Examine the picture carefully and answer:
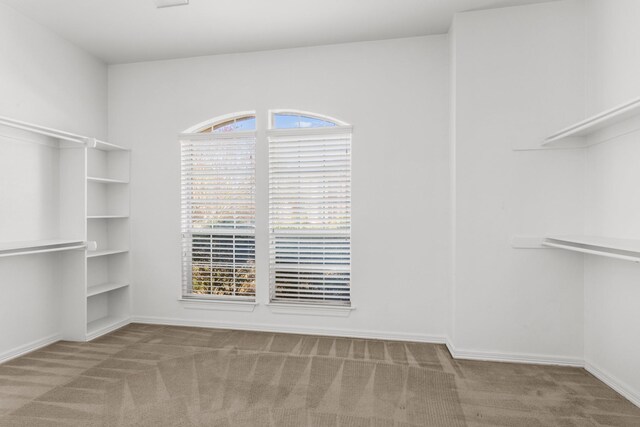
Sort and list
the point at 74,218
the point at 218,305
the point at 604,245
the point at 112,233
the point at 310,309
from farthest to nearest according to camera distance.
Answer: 1. the point at 112,233
2. the point at 218,305
3. the point at 310,309
4. the point at 74,218
5. the point at 604,245

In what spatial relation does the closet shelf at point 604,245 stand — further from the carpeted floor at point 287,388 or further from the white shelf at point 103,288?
the white shelf at point 103,288

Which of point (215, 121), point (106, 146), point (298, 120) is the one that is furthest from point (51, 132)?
point (298, 120)

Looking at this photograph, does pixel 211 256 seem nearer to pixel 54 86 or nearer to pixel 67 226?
pixel 67 226

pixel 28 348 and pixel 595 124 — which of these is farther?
pixel 28 348

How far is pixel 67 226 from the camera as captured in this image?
3.54 metres

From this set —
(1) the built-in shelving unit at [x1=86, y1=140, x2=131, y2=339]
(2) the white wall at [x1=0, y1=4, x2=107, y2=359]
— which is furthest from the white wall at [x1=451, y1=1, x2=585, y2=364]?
(2) the white wall at [x1=0, y1=4, x2=107, y2=359]

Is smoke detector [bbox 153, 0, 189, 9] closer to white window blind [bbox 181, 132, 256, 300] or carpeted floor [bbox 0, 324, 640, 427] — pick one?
white window blind [bbox 181, 132, 256, 300]

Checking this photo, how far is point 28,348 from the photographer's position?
10.8ft

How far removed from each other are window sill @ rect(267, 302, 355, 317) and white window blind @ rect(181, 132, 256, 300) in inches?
13.6

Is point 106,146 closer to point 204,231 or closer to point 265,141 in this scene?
point 204,231

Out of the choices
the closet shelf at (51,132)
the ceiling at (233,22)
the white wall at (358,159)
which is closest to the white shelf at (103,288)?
the white wall at (358,159)

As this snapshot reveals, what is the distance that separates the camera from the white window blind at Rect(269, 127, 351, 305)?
12.5ft

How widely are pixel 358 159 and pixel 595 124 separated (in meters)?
1.98

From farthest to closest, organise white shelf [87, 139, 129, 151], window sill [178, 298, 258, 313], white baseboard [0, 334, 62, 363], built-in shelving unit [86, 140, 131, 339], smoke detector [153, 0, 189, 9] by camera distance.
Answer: built-in shelving unit [86, 140, 131, 339] → window sill [178, 298, 258, 313] → white shelf [87, 139, 129, 151] → white baseboard [0, 334, 62, 363] → smoke detector [153, 0, 189, 9]
